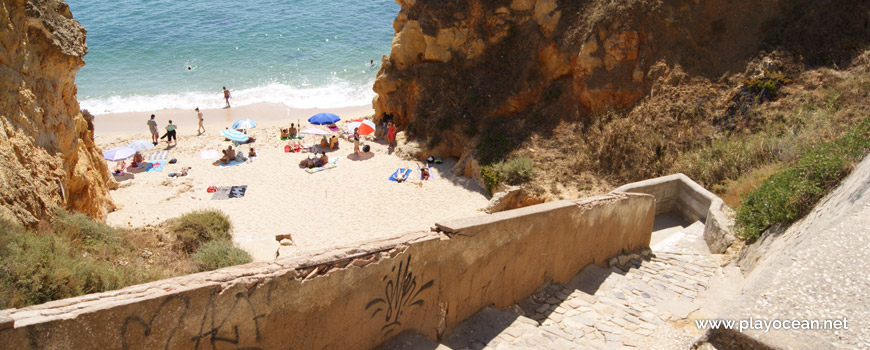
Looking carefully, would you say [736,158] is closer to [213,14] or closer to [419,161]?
[419,161]

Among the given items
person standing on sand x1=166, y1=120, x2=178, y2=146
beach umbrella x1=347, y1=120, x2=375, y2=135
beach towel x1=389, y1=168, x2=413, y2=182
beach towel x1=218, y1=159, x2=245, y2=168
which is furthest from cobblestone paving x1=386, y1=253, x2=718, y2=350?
person standing on sand x1=166, y1=120, x2=178, y2=146

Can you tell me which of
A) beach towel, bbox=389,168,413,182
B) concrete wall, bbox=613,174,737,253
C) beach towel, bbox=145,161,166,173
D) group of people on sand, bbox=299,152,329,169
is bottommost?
beach towel, bbox=145,161,166,173

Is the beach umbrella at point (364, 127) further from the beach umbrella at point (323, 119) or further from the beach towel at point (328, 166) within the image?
the beach towel at point (328, 166)

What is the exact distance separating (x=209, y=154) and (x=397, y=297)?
54.1ft

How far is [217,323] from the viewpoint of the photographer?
3.73 metres

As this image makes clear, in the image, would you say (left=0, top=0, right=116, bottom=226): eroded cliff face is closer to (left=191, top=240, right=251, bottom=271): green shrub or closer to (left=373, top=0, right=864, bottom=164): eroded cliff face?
(left=191, top=240, right=251, bottom=271): green shrub

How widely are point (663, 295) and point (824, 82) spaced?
10.4 meters

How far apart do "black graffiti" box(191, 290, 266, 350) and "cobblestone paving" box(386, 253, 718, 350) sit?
1.54 metres

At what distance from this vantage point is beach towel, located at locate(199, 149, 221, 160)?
18.8m

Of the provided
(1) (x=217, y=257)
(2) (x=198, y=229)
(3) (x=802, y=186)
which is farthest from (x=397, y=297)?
(2) (x=198, y=229)

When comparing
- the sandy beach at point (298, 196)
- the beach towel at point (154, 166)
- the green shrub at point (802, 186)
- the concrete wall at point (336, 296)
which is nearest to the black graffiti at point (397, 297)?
the concrete wall at point (336, 296)

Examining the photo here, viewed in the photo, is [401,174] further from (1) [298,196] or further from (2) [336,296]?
(2) [336,296]

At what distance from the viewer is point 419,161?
18.7 meters

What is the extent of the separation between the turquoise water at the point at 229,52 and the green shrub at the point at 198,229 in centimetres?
1687
